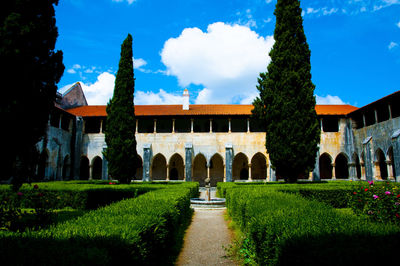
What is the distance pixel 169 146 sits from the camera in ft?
80.3

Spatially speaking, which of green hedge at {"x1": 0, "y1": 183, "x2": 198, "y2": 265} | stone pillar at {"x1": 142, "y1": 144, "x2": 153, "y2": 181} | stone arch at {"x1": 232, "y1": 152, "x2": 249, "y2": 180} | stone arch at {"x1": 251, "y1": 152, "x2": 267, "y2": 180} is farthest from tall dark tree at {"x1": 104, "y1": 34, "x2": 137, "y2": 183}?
green hedge at {"x1": 0, "y1": 183, "x2": 198, "y2": 265}

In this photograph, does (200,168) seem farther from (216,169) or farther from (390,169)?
(390,169)

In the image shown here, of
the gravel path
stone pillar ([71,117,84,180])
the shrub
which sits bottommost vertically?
the gravel path

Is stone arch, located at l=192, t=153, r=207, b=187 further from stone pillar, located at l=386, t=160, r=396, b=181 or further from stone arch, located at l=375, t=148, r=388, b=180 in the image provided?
stone pillar, located at l=386, t=160, r=396, b=181

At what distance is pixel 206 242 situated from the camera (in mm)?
6234

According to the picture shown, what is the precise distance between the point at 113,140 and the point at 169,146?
6.90 meters

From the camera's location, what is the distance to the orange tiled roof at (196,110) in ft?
79.4

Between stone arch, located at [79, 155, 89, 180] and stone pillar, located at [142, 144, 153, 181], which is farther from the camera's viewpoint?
stone arch, located at [79, 155, 89, 180]

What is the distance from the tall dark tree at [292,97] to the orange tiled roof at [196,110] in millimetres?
6899

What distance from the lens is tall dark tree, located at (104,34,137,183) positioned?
18.1 meters

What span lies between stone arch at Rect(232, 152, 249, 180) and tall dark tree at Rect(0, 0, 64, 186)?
21.4 meters

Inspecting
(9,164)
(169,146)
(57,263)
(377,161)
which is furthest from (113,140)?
(377,161)

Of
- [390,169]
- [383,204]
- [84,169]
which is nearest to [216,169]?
[84,169]

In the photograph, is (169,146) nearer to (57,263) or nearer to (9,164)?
(9,164)
